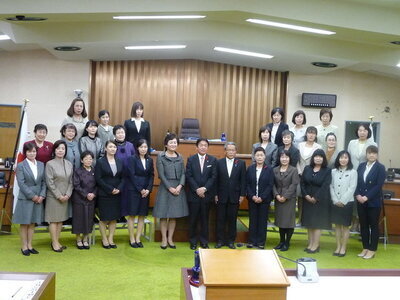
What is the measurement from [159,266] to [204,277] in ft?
10.2

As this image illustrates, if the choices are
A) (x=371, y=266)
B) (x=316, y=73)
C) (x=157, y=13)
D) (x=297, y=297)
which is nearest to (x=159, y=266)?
(x=371, y=266)

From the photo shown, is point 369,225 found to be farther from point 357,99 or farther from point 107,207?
point 357,99

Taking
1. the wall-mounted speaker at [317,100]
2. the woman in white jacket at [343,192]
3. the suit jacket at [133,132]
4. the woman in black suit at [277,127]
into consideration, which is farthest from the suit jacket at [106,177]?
the wall-mounted speaker at [317,100]

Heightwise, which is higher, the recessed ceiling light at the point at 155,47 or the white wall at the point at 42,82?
the recessed ceiling light at the point at 155,47

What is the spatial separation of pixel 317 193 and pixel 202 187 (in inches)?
55.1

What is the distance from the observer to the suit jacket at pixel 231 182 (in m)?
6.21

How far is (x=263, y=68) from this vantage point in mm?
10836

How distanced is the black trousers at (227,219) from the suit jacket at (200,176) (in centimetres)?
22

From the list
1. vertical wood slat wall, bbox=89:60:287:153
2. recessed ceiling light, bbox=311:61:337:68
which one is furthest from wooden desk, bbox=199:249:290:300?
vertical wood slat wall, bbox=89:60:287:153

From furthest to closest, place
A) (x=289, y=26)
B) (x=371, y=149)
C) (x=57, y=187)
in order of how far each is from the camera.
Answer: (x=289, y=26) → (x=371, y=149) → (x=57, y=187)

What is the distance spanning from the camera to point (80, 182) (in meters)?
5.93

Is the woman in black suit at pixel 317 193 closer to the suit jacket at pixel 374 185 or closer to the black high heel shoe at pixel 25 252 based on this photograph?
the suit jacket at pixel 374 185

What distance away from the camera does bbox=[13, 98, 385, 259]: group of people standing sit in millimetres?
5961

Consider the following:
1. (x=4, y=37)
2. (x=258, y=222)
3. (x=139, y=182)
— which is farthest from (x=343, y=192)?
(x=4, y=37)
